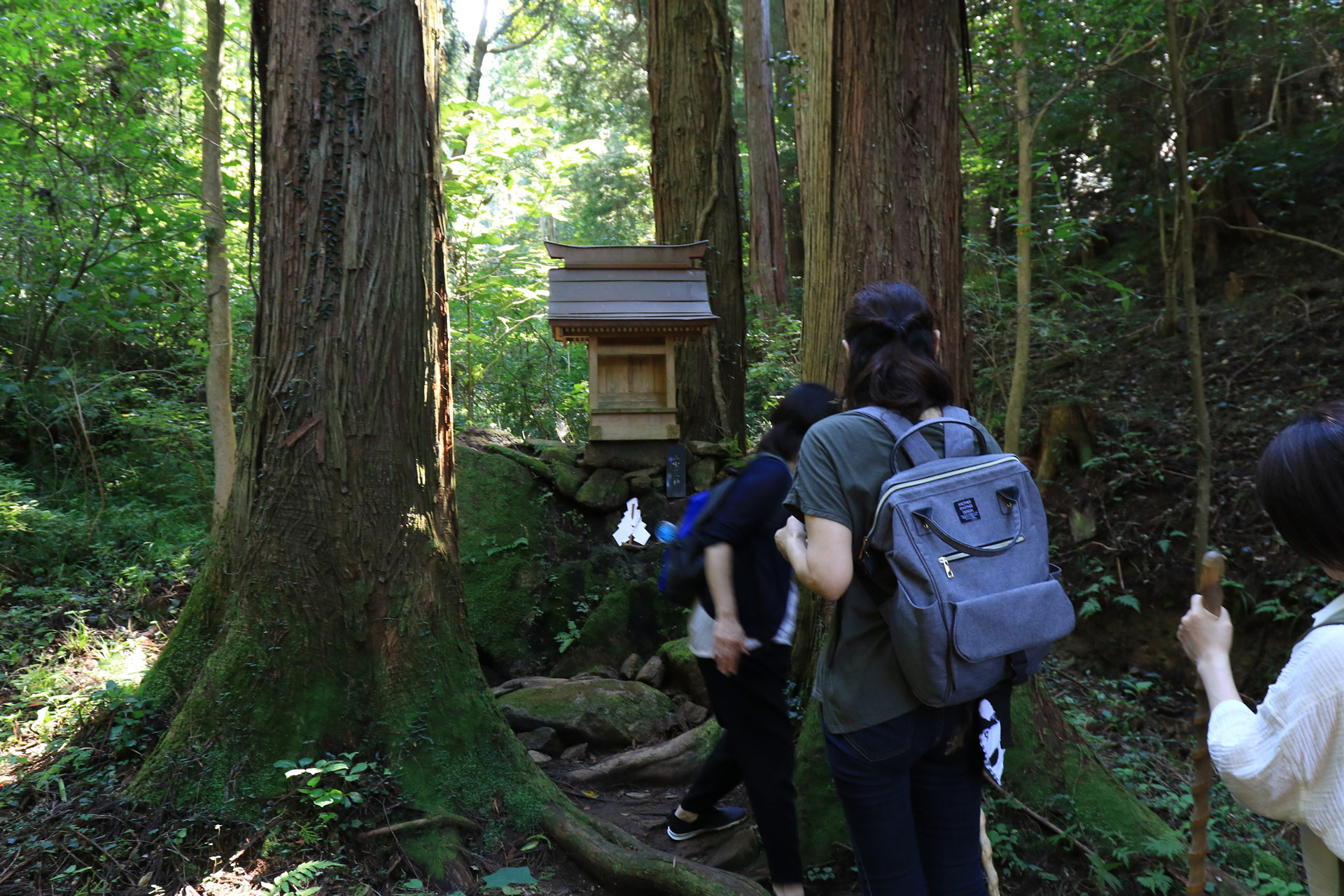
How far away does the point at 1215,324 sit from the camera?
9625mm

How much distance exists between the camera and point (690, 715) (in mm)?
4977

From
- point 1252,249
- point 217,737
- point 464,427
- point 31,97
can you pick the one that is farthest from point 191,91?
point 1252,249

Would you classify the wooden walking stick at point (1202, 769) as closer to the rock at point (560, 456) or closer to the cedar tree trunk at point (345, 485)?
the cedar tree trunk at point (345, 485)

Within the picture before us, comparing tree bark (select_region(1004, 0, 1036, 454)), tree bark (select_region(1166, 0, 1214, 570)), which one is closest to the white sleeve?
tree bark (select_region(1166, 0, 1214, 570))

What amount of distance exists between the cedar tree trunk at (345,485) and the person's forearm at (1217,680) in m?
1.99

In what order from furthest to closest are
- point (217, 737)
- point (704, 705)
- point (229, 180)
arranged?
point (229, 180), point (704, 705), point (217, 737)

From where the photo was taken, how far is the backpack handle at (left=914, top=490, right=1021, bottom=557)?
6.25 ft

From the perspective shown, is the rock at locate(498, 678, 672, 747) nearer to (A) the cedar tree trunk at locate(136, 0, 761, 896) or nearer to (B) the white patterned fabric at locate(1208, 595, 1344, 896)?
(A) the cedar tree trunk at locate(136, 0, 761, 896)

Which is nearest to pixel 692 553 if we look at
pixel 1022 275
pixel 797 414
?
pixel 797 414

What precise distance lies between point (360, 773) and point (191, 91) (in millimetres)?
8016

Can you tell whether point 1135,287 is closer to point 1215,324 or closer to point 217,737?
point 1215,324

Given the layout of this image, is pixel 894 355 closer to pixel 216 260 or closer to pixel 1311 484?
pixel 1311 484

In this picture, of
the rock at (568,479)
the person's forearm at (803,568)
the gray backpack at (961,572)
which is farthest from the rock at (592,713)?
the gray backpack at (961,572)

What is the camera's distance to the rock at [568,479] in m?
6.31
